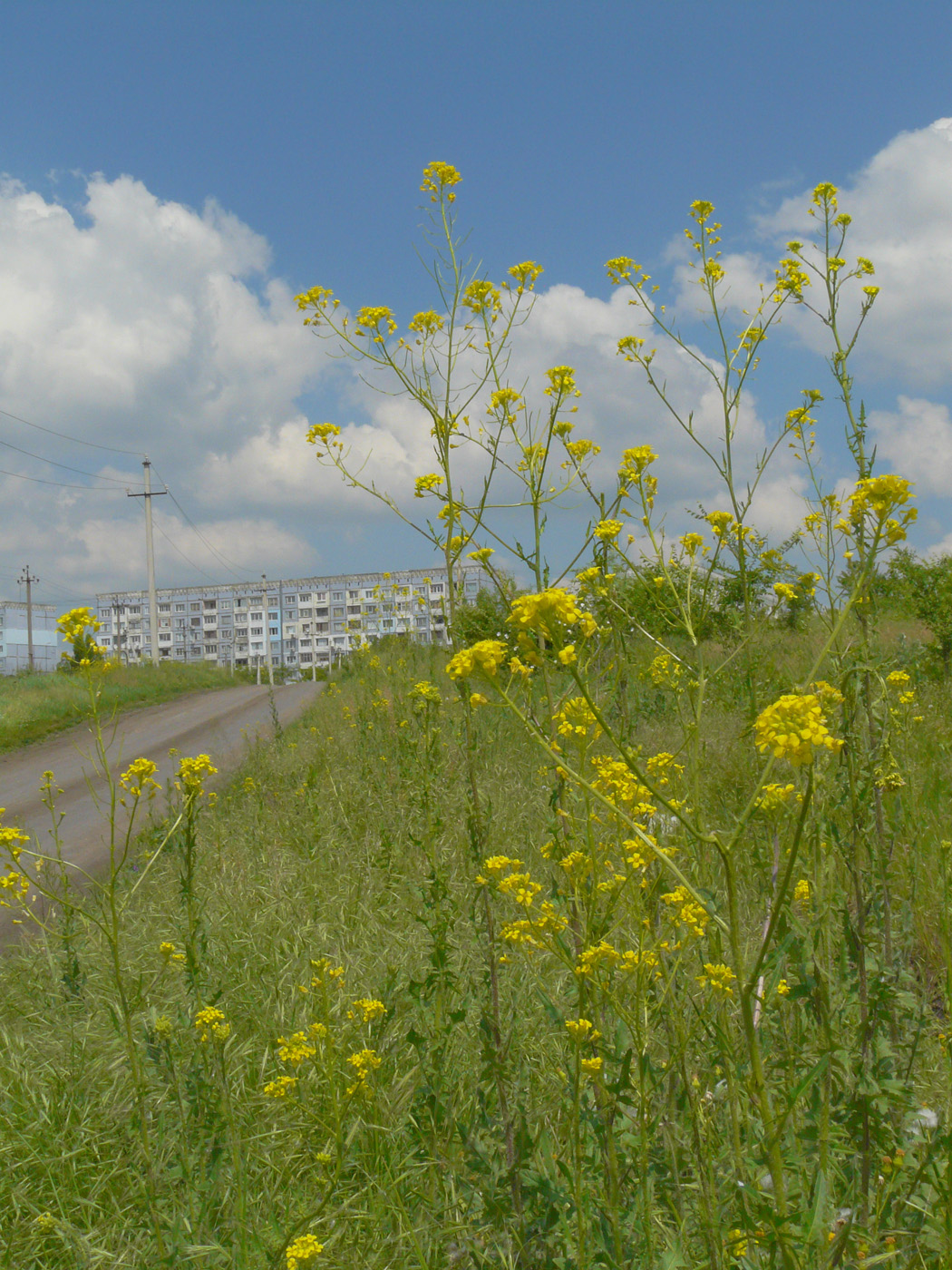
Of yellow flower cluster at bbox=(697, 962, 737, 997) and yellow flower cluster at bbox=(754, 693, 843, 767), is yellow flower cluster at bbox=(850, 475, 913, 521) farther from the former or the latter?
yellow flower cluster at bbox=(697, 962, 737, 997)

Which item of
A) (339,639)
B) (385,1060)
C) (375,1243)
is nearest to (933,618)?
(385,1060)

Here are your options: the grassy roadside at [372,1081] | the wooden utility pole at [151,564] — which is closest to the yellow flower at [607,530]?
the grassy roadside at [372,1081]

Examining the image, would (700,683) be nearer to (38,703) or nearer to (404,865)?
(404,865)

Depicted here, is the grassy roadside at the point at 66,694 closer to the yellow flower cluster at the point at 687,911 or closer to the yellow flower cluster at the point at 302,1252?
the yellow flower cluster at the point at 302,1252

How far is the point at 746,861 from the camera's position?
3.92m

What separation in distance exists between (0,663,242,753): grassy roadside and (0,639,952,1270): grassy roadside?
3.96 m

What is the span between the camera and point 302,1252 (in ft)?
5.09

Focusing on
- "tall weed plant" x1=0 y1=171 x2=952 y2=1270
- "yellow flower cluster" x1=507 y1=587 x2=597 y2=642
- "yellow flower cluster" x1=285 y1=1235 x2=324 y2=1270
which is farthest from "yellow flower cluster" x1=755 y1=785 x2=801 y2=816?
"yellow flower cluster" x1=285 y1=1235 x2=324 y2=1270

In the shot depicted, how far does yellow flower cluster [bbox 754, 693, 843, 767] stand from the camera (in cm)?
100

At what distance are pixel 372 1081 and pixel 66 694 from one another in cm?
1572

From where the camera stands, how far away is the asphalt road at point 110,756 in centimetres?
709

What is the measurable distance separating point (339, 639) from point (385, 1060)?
12464cm

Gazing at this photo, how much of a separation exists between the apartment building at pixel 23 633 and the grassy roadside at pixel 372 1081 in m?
64.4

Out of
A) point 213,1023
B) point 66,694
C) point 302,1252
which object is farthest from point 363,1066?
point 66,694
